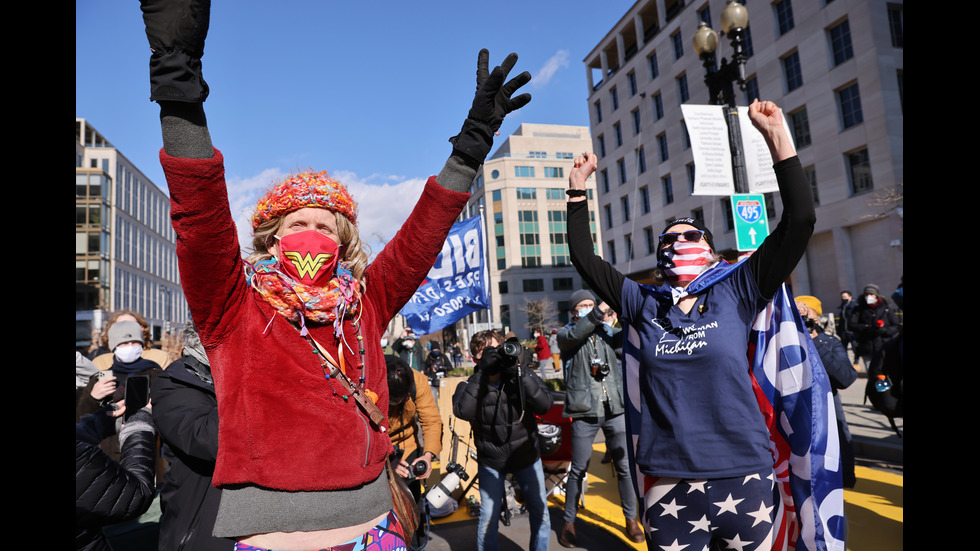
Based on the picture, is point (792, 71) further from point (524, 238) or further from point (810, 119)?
point (524, 238)

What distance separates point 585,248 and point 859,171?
23934 millimetres

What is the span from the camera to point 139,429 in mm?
2615

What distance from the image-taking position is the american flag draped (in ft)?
8.32

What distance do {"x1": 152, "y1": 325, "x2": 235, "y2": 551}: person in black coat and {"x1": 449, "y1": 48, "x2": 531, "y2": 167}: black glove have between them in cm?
154

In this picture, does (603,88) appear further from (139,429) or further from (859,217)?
(139,429)

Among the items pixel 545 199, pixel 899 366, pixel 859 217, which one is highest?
pixel 545 199

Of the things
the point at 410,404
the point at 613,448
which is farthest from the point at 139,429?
the point at 613,448

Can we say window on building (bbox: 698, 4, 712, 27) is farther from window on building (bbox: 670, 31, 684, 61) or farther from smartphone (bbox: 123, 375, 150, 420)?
smartphone (bbox: 123, 375, 150, 420)

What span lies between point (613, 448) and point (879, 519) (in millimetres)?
2321

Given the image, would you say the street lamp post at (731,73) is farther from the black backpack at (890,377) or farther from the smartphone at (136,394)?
the smartphone at (136,394)

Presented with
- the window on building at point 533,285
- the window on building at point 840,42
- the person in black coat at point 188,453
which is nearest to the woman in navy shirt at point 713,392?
the person in black coat at point 188,453

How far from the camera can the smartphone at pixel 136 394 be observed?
2688 mm

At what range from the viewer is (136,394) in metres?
2.76

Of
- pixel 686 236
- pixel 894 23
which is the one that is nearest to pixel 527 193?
pixel 894 23
